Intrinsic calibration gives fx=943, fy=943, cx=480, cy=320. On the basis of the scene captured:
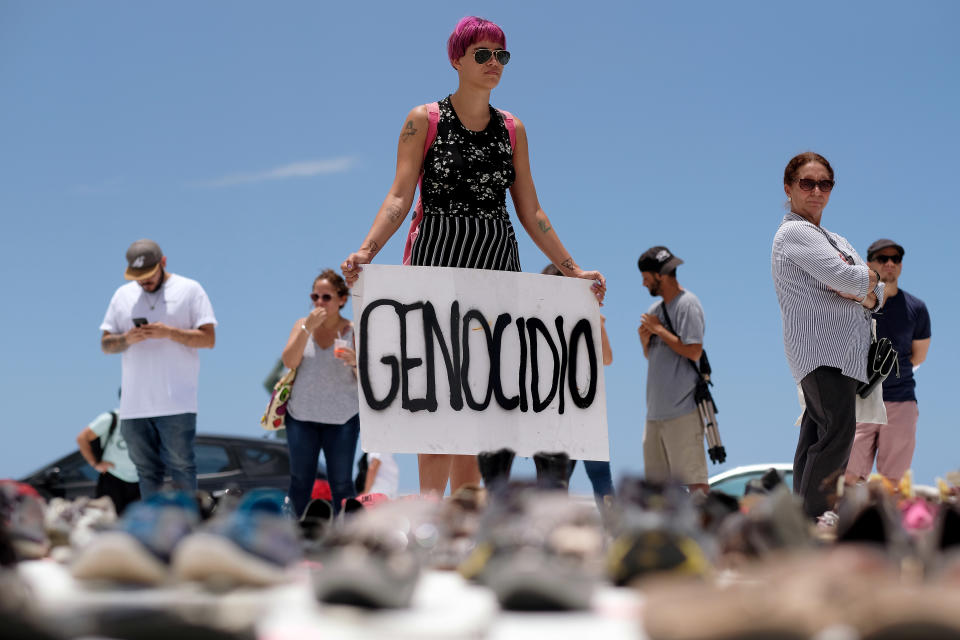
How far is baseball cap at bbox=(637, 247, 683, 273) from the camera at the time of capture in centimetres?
652

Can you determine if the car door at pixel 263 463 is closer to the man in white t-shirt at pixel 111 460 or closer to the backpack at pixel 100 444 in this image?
the man in white t-shirt at pixel 111 460

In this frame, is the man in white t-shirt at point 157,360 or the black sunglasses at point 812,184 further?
the man in white t-shirt at point 157,360

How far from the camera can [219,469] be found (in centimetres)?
1015

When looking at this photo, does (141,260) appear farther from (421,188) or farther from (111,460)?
(421,188)

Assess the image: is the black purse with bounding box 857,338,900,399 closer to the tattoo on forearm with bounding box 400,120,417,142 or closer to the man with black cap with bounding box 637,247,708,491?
the man with black cap with bounding box 637,247,708,491

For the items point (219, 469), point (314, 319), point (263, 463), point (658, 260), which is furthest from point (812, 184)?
point (219, 469)

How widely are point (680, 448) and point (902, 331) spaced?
84.7 inches

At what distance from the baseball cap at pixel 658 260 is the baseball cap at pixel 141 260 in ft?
10.8

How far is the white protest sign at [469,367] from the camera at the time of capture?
3.92 meters

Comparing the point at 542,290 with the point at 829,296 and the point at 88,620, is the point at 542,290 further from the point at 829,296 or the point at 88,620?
the point at 88,620

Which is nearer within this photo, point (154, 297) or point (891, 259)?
point (154, 297)

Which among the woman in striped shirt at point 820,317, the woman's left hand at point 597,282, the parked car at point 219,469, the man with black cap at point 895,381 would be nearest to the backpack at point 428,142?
the woman's left hand at point 597,282

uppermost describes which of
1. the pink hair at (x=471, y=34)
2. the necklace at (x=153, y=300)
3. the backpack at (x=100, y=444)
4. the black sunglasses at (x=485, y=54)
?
the pink hair at (x=471, y=34)

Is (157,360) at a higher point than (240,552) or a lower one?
higher
